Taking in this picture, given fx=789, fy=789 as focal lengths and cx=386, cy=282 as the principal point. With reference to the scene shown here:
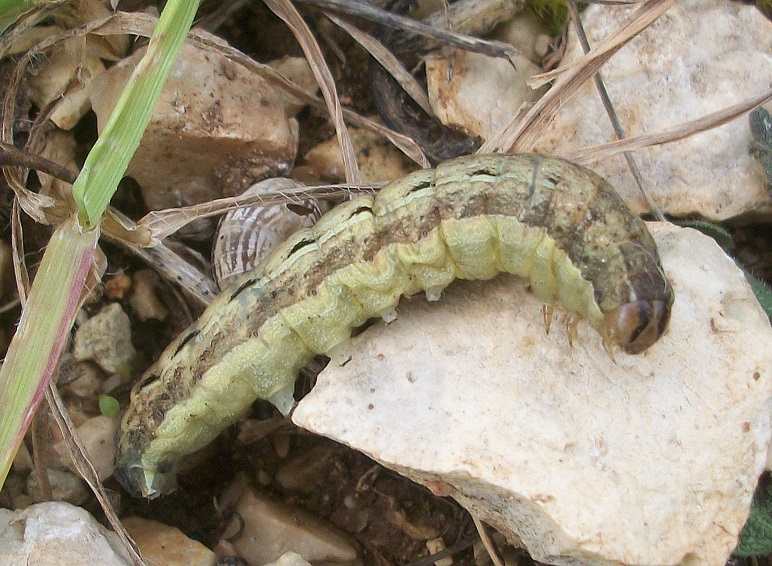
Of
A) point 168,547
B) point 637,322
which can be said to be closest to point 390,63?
point 637,322

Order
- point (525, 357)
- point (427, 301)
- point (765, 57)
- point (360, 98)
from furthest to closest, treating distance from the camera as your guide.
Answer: point (360, 98) → point (765, 57) → point (427, 301) → point (525, 357)

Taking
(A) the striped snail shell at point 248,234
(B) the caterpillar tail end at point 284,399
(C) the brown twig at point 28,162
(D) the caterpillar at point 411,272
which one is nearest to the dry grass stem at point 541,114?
(D) the caterpillar at point 411,272

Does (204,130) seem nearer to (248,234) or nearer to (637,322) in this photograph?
(248,234)

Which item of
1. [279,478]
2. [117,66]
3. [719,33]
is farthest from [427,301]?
[719,33]

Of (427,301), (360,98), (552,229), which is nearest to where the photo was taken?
(552,229)

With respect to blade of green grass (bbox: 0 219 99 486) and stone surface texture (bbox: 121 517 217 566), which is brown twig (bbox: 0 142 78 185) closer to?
blade of green grass (bbox: 0 219 99 486)

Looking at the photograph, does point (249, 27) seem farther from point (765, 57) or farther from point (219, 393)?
point (765, 57)
